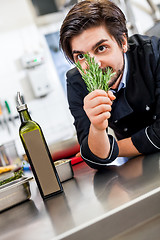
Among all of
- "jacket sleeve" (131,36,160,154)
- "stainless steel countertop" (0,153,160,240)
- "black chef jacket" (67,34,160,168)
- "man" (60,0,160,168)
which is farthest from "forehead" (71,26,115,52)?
"stainless steel countertop" (0,153,160,240)

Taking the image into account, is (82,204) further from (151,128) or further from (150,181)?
(151,128)

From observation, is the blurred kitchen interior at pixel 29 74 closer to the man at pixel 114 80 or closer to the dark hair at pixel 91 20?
the man at pixel 114 80

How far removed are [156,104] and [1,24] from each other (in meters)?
3.00

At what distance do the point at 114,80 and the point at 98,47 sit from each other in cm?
13

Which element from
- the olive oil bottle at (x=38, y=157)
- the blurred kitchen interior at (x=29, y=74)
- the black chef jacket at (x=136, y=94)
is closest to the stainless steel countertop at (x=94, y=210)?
the olive oil bottle at (x=38, y=157)

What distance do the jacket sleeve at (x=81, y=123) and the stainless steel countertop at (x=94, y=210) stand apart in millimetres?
139

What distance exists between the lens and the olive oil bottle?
74 centimetres

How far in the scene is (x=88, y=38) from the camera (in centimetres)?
101

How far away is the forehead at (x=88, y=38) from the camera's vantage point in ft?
3.30

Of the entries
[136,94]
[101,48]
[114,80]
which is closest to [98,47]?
[101,48]

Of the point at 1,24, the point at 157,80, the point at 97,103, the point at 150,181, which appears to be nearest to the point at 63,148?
the point at 157,80

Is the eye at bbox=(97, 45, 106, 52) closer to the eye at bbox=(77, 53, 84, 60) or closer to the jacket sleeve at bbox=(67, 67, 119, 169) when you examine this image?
the eye at bbox=(77, 53, 84, 60)

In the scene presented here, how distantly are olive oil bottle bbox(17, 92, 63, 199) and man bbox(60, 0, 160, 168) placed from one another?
0.15 meters

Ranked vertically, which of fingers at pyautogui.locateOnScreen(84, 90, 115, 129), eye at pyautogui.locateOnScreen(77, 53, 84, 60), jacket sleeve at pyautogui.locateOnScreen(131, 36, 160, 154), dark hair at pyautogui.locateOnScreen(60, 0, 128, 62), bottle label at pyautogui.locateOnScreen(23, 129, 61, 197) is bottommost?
jacket sleeve at pyautogui.locateOnScreen(131, 36, 160, 154)
